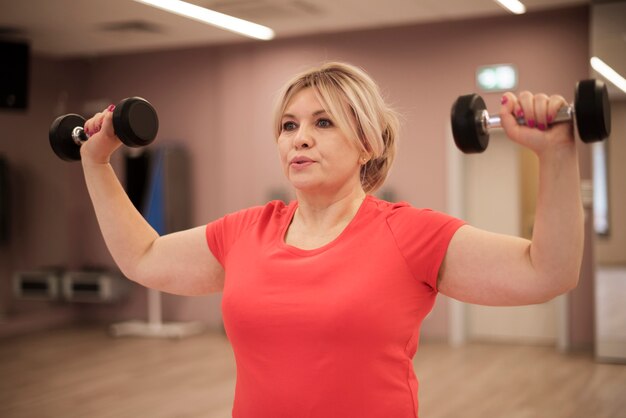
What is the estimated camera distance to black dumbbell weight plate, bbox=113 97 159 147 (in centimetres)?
137

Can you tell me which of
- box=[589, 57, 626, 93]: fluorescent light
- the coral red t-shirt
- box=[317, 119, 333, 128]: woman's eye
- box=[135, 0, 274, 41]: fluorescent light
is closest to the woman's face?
box=[317, 119, 333, 128]: woman's eye

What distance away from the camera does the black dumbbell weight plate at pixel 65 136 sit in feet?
4.93

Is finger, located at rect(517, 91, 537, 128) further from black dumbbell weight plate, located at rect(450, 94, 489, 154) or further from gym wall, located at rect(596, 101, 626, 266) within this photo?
gym wall, located at rect(596, 101, 626, 266)

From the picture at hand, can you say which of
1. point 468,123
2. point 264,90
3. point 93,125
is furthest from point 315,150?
point 264,90

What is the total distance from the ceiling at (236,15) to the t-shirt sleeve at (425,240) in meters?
4.21

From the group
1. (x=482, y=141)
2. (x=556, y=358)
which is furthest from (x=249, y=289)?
(x=556, y=358)

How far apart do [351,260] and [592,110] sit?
1.45 feet

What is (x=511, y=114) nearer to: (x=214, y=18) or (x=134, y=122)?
(x=134, y=122)

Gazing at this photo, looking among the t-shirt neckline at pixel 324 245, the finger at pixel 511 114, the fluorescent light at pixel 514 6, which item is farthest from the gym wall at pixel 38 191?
the finger at pixel 511 114

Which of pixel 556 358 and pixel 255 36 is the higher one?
pixel 255 36

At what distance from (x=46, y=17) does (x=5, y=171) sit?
1842 millimetres

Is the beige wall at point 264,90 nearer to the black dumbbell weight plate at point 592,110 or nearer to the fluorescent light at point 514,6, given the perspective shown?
the fluorescent light at point 514,6

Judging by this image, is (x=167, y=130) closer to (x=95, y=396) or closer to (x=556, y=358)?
(x=95, y=396)

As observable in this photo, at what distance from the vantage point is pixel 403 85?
6.32 meters
